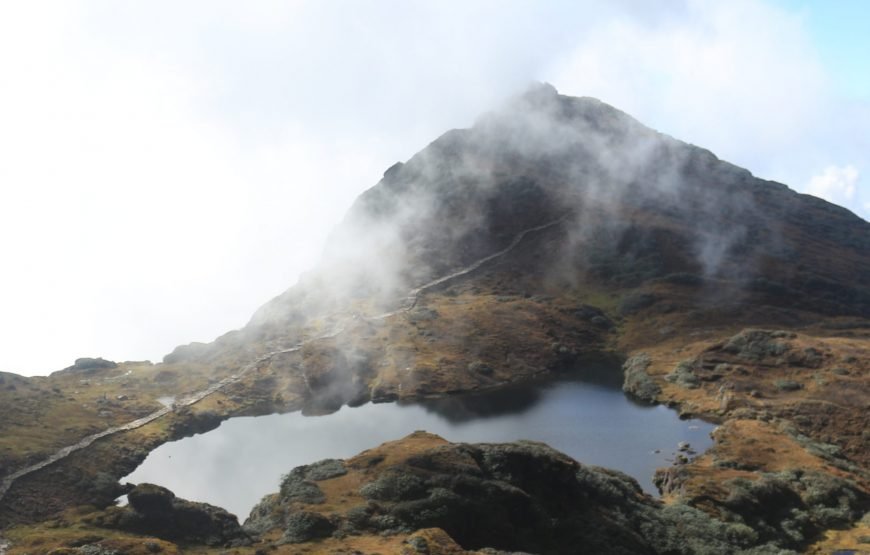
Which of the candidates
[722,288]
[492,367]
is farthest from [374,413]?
[722,288]

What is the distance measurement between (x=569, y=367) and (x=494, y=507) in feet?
291

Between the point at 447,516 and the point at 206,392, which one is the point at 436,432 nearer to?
the point at 447,516

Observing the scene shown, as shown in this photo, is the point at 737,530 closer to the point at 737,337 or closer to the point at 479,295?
the point at 737,337

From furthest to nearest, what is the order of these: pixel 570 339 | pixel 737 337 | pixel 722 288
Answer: pixel 722 288 < pixel 570 339 < pixel 737 337

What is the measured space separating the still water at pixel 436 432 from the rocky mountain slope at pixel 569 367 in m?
5.16

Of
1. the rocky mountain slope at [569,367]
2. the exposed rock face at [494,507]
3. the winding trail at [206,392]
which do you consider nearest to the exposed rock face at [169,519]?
the rocky mountain slope at [569,367]

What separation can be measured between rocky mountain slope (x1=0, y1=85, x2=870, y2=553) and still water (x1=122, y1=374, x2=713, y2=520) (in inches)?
203

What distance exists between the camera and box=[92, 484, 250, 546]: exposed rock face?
210ft

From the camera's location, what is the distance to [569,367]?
145500 mm

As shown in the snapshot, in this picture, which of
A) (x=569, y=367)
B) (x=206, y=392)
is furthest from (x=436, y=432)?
(x=206, y=392)

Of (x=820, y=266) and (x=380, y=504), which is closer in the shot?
(x=380, y=504)

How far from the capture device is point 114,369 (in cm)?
15700

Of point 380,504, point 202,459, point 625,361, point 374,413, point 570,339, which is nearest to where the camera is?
point 380,504

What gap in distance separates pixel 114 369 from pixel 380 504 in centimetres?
12022
